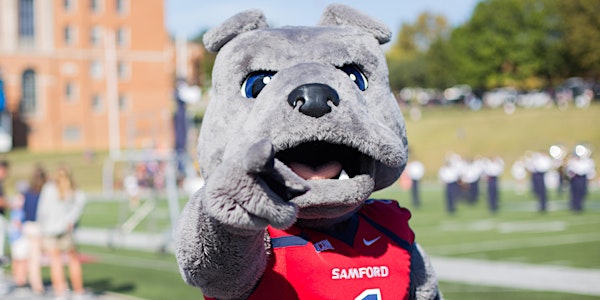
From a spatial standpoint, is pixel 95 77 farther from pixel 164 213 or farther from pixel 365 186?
pixel 365 186

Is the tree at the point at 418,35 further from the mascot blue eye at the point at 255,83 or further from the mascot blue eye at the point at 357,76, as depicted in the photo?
the mascot blue eye at the point at 255,83

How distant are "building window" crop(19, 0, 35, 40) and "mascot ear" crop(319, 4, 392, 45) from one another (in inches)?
2345

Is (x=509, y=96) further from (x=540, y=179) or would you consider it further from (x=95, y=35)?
(x=540, y=179)

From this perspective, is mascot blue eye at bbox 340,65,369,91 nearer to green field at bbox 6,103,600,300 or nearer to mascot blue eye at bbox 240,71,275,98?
mascot blue eye at bbox 240,71,275,98

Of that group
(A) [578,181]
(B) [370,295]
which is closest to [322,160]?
(B) [370,295]

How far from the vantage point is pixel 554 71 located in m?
67.2

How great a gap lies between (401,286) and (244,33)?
1.07 m

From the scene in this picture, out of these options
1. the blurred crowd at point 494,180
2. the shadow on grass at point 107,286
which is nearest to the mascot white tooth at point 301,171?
the shadow on grass at point 107,286

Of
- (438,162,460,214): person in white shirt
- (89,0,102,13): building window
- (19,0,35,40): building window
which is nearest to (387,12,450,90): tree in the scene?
(89,0,102,13): building window

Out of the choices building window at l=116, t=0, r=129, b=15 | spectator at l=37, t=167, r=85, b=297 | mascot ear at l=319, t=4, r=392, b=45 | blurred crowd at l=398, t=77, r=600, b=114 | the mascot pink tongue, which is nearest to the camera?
the mascot pink tongue

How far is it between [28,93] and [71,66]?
143 inches

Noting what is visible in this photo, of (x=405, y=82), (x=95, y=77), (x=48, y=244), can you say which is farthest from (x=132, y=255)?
(x=405, y=82)

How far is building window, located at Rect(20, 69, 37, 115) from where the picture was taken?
60125 mm

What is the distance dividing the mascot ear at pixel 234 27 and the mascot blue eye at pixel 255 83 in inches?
8.7
